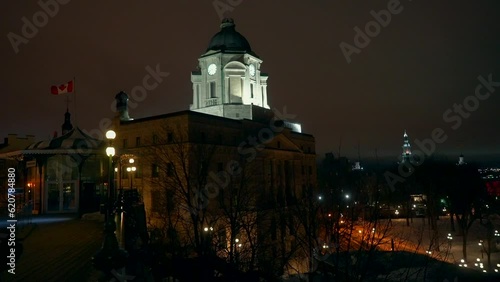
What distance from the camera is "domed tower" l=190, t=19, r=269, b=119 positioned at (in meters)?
50.3

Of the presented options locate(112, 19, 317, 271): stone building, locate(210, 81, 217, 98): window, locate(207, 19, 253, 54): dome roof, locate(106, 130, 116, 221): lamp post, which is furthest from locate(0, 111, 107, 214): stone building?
locate(207, 19, 253, 54): dome roof

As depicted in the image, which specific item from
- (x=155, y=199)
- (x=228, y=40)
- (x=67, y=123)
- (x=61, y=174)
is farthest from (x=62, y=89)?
(x=228, y=40)

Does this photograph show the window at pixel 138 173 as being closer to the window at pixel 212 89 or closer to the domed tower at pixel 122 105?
the domed tower at pixel 122 105

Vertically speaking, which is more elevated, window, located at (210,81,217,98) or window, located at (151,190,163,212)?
window, located at (210,81,217,98)

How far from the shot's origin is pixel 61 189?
31.6 m

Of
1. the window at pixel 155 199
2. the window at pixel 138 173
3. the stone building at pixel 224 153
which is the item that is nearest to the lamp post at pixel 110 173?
the stone building at pixel 224 153

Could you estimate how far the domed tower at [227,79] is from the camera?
50.3 meters

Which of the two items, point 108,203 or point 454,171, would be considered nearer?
point 108,203

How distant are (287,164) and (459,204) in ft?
69.6

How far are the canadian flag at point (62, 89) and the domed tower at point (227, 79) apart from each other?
817 inches

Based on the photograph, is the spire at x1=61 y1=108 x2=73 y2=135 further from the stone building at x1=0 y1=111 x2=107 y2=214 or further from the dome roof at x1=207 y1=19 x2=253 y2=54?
the dome roof at x1=207 y1=19 x2=253 y2=54

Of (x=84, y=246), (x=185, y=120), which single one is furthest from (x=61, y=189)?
(x=84, y=246)

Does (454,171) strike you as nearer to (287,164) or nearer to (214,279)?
(287,164)

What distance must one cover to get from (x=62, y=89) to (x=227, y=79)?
23.0 m
